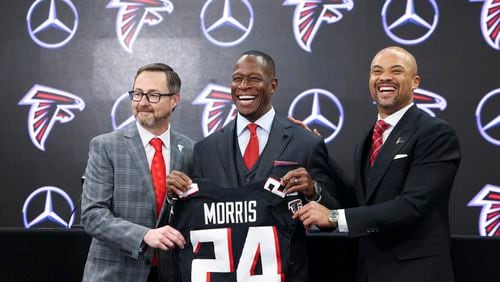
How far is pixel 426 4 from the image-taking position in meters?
5.00

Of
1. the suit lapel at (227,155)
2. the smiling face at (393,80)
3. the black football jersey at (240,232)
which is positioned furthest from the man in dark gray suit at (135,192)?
the smiling face at (393,80)

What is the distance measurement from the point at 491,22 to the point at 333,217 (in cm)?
327

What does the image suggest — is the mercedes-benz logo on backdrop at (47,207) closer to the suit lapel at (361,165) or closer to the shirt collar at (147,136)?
the shirt collar at (147,136)

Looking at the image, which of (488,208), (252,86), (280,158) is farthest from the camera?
(488,208)

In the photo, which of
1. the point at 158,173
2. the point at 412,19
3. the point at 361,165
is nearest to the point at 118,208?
the point at 158,173

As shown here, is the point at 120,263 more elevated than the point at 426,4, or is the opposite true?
the point at 426,4

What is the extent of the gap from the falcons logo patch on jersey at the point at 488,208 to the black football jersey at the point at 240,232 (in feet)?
9.90

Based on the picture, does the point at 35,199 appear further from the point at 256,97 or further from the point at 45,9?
the point at 256,97

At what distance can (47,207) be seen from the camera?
5316mm

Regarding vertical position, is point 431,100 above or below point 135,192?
above

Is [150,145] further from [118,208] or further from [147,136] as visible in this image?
[118,208]

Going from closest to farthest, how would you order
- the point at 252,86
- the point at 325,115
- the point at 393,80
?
the point at 252,86 → the point at 393,80 → the point at 325,115

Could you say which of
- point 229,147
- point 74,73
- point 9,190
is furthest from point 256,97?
point 9,190

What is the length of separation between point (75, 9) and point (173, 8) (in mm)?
849
